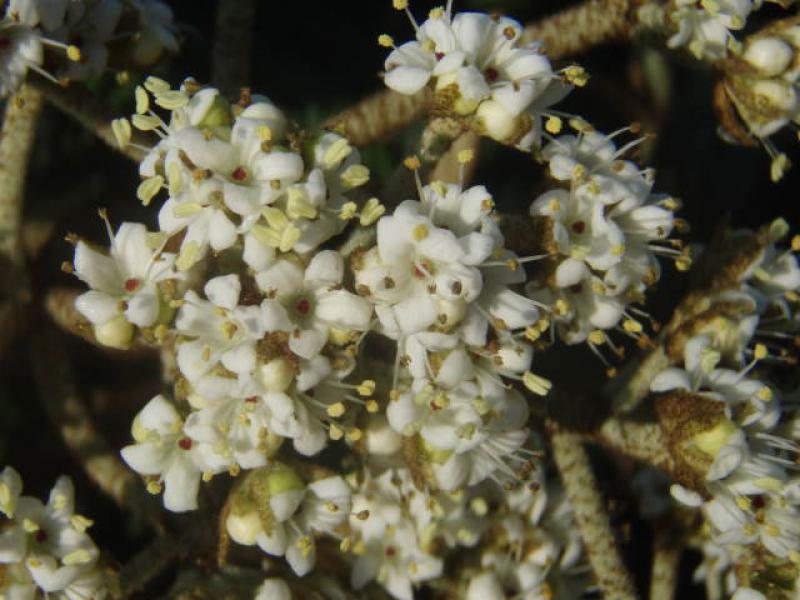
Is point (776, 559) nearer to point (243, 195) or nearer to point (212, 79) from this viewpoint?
point (243, 195)

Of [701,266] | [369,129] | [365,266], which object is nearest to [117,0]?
[369,129]

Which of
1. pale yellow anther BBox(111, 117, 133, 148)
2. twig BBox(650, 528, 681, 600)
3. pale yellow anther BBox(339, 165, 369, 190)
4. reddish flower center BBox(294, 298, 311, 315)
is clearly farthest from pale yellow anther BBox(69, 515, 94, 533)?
twig BBox(650, 528, 681, 600)

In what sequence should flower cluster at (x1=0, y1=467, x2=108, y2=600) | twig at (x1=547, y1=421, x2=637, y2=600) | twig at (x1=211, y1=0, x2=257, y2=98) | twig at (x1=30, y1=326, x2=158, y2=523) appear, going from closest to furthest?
flower cluster at (x1=0, y1=467, x2=108, y2=600)
twig at (x1=547, y1=421, x2=637, y2=600)
twig at (x1=30, y1=326, x2=158, y2=523)
twig at (x1=211, y1=0, x2=257, y2=98)

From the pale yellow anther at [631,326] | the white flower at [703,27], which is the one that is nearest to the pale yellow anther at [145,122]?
the pale yellow anther at [631,326]

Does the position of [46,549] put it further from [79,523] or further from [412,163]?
[412,163]

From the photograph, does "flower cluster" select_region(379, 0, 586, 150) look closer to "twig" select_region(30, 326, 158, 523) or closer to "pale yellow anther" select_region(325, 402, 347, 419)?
"pale yellow anther" select_region(325, 402, 347, 419)
